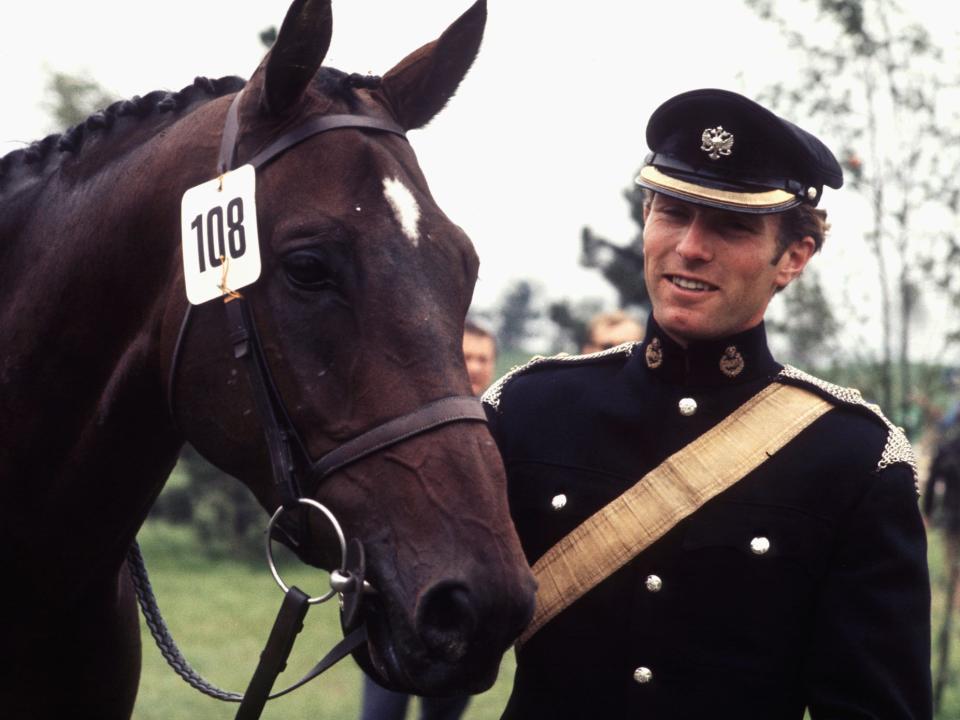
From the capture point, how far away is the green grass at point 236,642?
7.73m

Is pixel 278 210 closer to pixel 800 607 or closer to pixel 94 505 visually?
pixel 94 505

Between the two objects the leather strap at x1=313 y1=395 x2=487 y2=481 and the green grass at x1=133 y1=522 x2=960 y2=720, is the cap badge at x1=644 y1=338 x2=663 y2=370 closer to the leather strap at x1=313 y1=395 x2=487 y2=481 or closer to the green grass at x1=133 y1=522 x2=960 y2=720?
the leather strap at x1=313 y1=395 x2=487 y2=481

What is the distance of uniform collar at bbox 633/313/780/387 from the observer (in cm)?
275

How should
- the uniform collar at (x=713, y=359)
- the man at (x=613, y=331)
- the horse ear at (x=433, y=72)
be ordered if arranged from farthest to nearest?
the man at (x=613, y=331) → the horse ear at (x=433, y=72) → the uniform collar at (x=713, y=359)

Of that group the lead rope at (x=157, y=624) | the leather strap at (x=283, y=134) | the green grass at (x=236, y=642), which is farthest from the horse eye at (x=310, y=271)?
the green grass at (x=236, y=642)

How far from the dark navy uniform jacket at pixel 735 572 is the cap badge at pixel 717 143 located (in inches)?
16.2

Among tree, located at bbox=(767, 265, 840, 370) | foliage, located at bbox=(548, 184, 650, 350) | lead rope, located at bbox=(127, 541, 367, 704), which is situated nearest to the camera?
lead rope, located at bbox=(127, 541, 367, 704)

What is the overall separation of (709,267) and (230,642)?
7.96 m

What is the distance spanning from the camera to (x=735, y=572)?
2572mm

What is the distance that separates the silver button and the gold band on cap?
69 cm

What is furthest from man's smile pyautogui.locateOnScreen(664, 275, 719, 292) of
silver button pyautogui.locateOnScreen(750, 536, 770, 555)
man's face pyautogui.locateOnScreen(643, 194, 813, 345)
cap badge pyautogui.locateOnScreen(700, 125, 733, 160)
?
silver button pyautogui.locateOnScreen(750, 536, 770, 555)

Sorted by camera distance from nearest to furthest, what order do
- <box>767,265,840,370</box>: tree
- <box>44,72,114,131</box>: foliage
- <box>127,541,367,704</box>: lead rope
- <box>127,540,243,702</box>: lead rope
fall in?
<box>127,541,367,704</box>: lead rope, <box>127,540,243,702</box>: lead rope, <box>767,265,840,370</box>: tree, <box>44,72,114,131</box>: foliage

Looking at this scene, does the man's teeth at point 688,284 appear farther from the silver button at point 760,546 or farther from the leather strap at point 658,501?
the silver button at point 760,546

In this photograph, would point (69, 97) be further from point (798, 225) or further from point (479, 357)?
point (798, 225)
